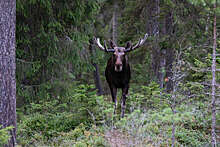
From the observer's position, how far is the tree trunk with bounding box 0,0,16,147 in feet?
21.3

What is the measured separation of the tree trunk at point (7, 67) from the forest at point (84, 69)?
0.02m

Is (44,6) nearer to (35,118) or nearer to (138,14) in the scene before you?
(35,118)

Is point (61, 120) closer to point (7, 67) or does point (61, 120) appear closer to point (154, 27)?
point (7, 67)

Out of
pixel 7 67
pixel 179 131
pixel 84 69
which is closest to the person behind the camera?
pixel 7 67

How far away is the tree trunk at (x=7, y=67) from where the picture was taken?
256 inches

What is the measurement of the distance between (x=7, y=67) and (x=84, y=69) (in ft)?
17.8

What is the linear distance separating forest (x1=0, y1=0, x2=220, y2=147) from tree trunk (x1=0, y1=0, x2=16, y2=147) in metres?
0.02

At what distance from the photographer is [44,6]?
33.6ft

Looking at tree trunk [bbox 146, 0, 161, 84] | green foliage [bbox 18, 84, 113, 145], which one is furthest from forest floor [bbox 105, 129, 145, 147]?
tree trunk [bbox 146, 0, 161, 84]

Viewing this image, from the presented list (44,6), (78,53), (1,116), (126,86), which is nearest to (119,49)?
(126,86)

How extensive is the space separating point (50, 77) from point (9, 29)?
459 cm

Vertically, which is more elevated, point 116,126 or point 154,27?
point 154,27

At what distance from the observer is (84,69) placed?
468 inches

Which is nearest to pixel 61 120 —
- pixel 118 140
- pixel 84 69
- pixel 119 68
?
pixel 119 68
